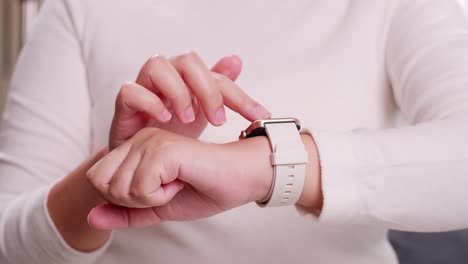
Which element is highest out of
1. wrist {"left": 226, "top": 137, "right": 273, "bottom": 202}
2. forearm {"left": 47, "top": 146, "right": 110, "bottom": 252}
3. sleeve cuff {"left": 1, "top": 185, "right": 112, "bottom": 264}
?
wrist {"left": 226, "top": 137, "right": 273, "bottom": 202}

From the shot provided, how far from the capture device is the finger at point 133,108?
708 millimetres

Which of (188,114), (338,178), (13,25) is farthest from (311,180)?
(13,25)

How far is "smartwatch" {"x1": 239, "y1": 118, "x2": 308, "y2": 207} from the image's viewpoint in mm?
666

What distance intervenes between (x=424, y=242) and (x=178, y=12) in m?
0.99

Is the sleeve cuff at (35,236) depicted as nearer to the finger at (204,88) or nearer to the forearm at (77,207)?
the forearm at (77,207)

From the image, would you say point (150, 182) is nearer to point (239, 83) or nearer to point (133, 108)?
point (133, 108)

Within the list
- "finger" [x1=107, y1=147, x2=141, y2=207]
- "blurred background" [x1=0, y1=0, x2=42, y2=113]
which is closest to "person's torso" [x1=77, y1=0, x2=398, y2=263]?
"finger" [x1=107, y1=147, x2=141, y2=207]

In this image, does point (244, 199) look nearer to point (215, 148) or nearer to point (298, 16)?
point (215, 148)

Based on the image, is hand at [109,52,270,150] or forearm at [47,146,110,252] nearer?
hand at [109,52,270,150]

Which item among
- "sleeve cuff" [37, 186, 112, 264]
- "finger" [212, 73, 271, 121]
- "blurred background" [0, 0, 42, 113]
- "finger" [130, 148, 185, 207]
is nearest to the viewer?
"finger" [130, 148, 185, 207]

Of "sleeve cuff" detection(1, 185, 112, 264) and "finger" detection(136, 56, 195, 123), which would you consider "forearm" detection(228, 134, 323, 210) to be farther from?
"sleeve cuff" detection(1, 185, 112, 264)

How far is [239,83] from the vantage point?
3.24 ft

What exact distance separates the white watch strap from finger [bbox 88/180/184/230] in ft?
0.44

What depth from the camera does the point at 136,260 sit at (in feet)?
3.17
